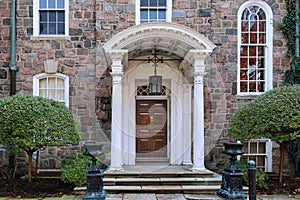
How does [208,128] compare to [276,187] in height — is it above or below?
above

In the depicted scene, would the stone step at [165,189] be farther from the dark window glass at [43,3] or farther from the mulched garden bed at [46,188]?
the dark window glass at [43,3]

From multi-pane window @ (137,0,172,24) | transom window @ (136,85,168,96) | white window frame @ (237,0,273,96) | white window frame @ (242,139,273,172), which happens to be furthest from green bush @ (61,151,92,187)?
white window frame @ (237,0,273,96)

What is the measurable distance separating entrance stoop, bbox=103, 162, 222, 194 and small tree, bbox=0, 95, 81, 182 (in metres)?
1.32

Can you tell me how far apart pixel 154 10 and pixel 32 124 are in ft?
14.7

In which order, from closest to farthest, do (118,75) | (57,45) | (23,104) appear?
(23,104)
(118,75)
(57,45)

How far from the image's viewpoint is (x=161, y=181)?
7.50 meters

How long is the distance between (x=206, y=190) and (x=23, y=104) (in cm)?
431

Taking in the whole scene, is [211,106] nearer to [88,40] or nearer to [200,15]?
[200,15]

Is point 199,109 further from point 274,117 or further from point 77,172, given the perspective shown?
point 77,172

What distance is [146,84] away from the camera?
9.63 meters

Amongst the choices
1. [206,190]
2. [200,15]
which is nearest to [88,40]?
[200,15]

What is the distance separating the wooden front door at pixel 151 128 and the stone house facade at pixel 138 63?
28 centimetres

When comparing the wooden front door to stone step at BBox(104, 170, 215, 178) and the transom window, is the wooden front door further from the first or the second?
stone step at BBox(104, 170, 215, 178)

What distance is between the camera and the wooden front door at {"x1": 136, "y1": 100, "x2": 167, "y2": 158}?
32.0 ft
